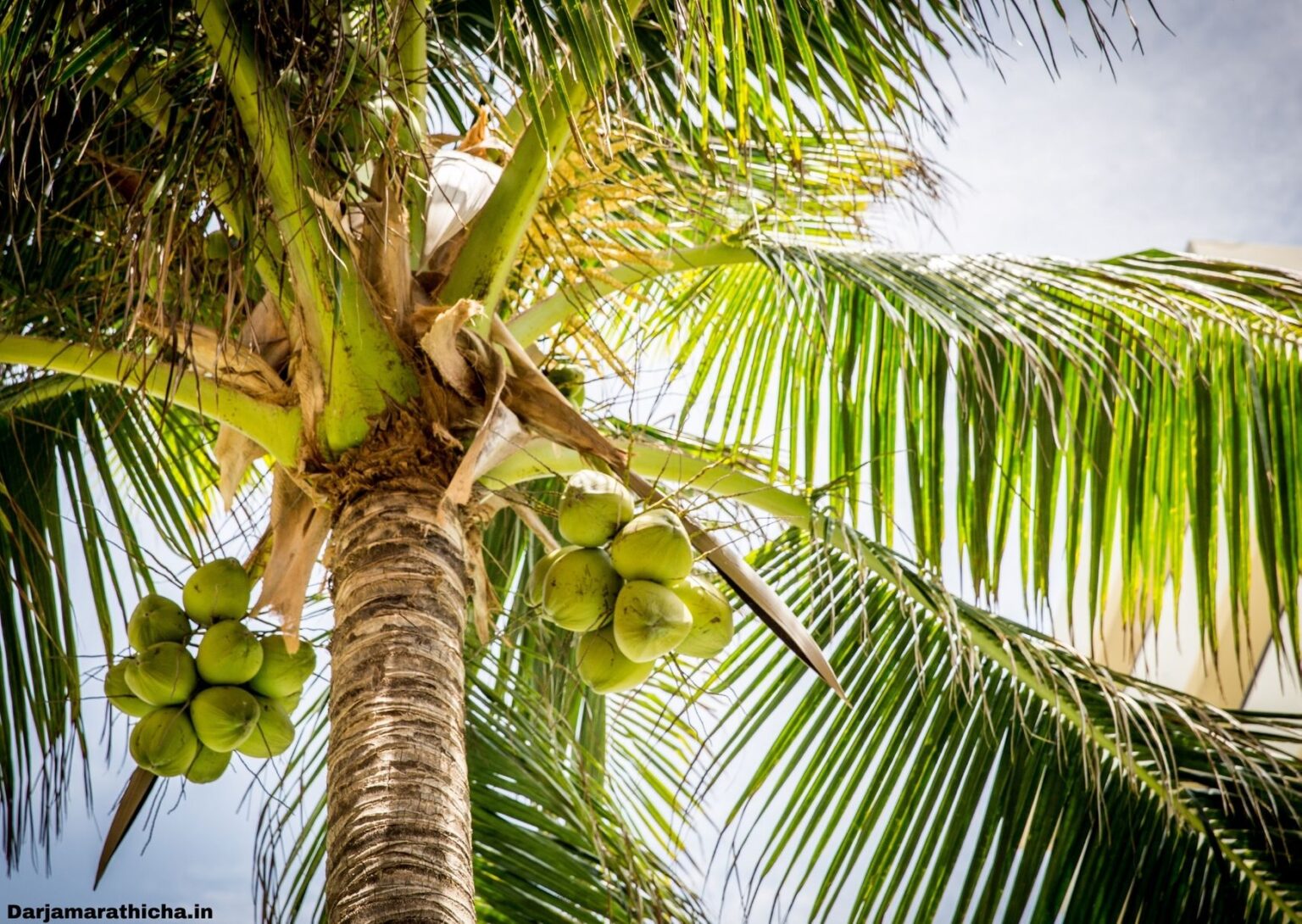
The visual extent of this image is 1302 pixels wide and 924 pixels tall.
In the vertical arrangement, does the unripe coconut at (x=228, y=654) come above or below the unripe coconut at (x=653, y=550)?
above

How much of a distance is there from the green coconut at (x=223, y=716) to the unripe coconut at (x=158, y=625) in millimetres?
110

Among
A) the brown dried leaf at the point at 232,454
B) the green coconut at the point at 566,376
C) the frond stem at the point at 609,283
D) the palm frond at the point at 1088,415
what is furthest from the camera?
the palm frond at the point at 1088,415

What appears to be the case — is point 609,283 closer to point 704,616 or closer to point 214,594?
point 704,616

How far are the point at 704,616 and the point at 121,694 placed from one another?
981 millimetres

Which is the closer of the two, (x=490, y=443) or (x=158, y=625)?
(x=490, y=443)

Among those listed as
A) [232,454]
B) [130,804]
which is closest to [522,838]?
[130,804]

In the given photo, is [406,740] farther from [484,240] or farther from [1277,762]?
[1277,762]

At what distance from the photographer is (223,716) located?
2.11 meters

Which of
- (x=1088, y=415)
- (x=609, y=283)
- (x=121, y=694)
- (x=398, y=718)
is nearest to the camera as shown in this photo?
(x=398, y=718)

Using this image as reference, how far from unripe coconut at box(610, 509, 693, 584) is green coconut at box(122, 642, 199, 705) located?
732 mm

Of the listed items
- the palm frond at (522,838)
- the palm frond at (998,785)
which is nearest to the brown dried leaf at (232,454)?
the palm frond at (522,838)

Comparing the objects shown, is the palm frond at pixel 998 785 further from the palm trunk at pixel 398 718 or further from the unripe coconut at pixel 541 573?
the palm trunk at pixel 398 718

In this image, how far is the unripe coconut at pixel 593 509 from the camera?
2.01 metres

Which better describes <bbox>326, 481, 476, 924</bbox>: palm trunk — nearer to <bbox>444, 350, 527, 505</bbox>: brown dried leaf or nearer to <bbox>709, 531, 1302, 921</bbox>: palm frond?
<bbox>444, 350, 527, 505</bbox>: brown dried leaf
